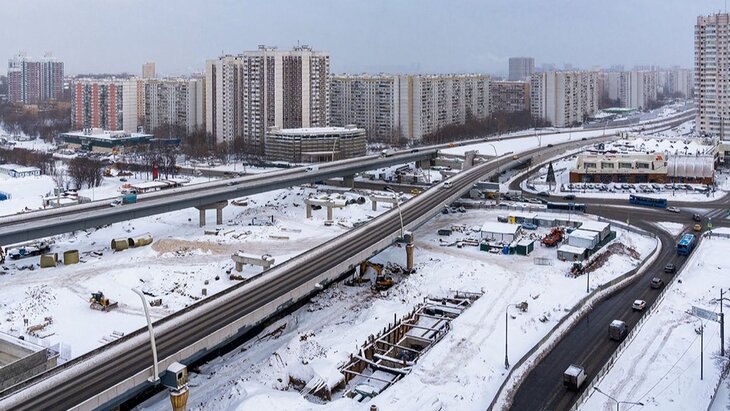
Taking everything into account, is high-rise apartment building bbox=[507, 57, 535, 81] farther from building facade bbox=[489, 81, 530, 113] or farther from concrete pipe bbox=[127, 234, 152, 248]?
concrete pipe bbox=[127, 234, 152, 248]

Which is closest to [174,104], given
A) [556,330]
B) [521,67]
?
[556,330]

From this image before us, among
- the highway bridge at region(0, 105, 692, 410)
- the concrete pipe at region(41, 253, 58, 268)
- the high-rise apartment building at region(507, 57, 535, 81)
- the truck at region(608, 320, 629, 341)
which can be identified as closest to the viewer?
the highway bridge at region(0, 105, 692, 410)

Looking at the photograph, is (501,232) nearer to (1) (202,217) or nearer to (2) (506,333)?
(2) (506,333)

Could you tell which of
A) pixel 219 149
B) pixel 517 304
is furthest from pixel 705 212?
pixel 219 149

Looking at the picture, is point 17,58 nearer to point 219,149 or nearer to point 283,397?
A: point 219,149

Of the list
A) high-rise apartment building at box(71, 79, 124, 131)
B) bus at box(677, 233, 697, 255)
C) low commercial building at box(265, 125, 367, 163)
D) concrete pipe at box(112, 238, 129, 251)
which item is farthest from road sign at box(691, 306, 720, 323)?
high-rise apartment building at box(71, 79, 124, 131)

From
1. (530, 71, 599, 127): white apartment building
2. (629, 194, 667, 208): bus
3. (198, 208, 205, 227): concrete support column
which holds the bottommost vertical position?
(198, 208, 205, 227): concrete support column
